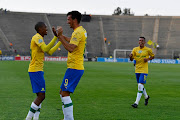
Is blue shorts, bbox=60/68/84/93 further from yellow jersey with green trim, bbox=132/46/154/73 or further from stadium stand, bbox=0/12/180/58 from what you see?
stadium stand, bbox=0/12/180/58

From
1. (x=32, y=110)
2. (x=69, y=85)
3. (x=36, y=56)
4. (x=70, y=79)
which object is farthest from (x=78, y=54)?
(x=32, y=110)

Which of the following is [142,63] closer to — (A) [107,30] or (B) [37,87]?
(B) [37,87]

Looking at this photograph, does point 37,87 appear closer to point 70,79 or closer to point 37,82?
point 37,82

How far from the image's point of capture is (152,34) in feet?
233

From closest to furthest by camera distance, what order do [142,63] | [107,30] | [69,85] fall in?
[69,85] → [142,63] → [107,30]

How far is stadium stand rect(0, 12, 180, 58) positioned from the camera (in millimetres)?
66250

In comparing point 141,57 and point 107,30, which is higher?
point 107,30

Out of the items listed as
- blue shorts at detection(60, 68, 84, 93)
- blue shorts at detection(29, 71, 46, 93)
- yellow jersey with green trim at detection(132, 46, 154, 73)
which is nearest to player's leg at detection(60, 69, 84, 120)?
blue shorts at detection(60, 68, 84, 93)

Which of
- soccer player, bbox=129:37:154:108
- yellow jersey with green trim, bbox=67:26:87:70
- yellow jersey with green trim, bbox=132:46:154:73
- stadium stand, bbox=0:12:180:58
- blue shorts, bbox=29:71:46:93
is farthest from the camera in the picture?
stadium stand, bbox=0:12:180:58

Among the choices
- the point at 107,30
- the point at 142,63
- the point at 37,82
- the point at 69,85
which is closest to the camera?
the point at 69,85

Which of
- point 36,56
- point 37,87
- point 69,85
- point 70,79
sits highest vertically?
point 36,56

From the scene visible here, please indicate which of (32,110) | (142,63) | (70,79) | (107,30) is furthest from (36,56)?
(107,30)

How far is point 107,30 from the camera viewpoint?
236 ft

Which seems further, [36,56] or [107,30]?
Answer: [107,30]
